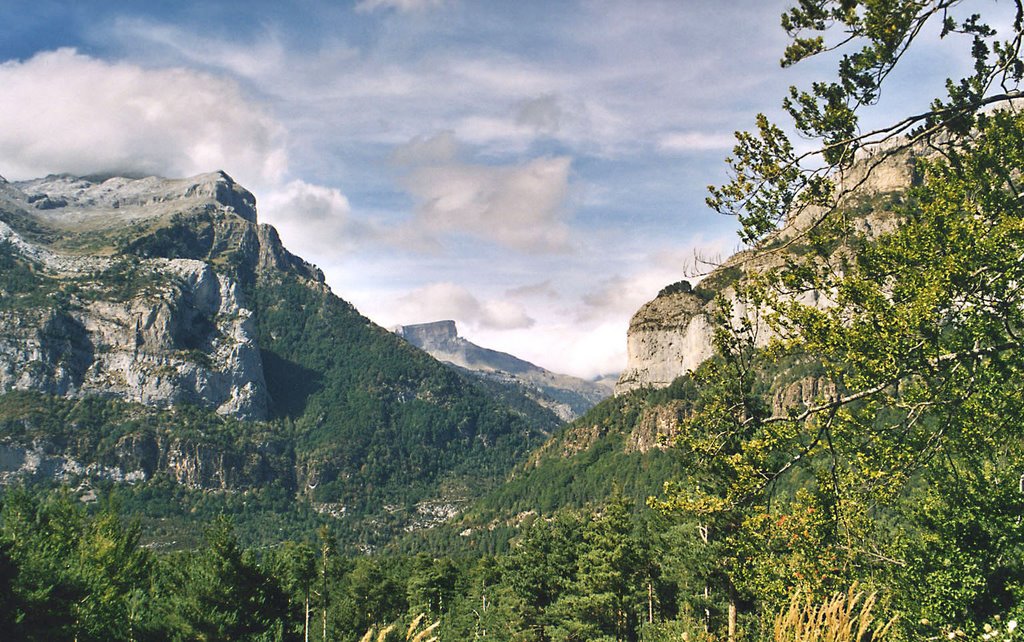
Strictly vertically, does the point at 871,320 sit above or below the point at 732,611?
above

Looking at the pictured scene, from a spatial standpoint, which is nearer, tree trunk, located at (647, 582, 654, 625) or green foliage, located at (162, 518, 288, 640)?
Answer: green foliage, located at (162, 518, 288, 640)

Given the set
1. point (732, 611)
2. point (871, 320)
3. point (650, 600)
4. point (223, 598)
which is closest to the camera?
point (871, 320)

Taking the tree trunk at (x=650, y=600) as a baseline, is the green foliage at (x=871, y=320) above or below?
above

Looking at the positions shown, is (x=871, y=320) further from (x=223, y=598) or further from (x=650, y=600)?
(x=650, y=600)

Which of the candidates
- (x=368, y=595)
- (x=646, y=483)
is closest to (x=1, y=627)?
(x=368, y=595)

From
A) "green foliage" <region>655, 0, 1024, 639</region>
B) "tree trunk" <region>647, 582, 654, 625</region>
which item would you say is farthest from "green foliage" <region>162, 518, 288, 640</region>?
"green foliage" <region>655, 0, 1024, 639</region>

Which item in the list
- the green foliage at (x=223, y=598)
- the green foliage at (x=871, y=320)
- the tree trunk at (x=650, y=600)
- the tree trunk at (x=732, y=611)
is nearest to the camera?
the green foliage at (x=871, y=320)

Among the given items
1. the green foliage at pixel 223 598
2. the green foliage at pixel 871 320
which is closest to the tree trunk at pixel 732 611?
the green foliage at pixel 871 320

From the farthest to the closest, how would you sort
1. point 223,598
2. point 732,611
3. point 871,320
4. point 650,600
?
1. point 650,600
2. point 223,598
3. point 732,611
4. point 871,320

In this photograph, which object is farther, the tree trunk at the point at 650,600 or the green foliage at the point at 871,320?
the tree trunk at the point at 650,600

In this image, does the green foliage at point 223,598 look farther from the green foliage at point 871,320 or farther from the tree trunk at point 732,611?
the green foliage at point 871,320

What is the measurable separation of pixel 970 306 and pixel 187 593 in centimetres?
4005

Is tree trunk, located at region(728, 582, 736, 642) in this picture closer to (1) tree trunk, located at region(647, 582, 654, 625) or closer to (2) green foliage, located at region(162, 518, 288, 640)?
(1) tree trunk, located at region(647, 582, 654, 625)

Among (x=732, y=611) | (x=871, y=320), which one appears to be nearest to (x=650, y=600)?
(x=732, y=611)
